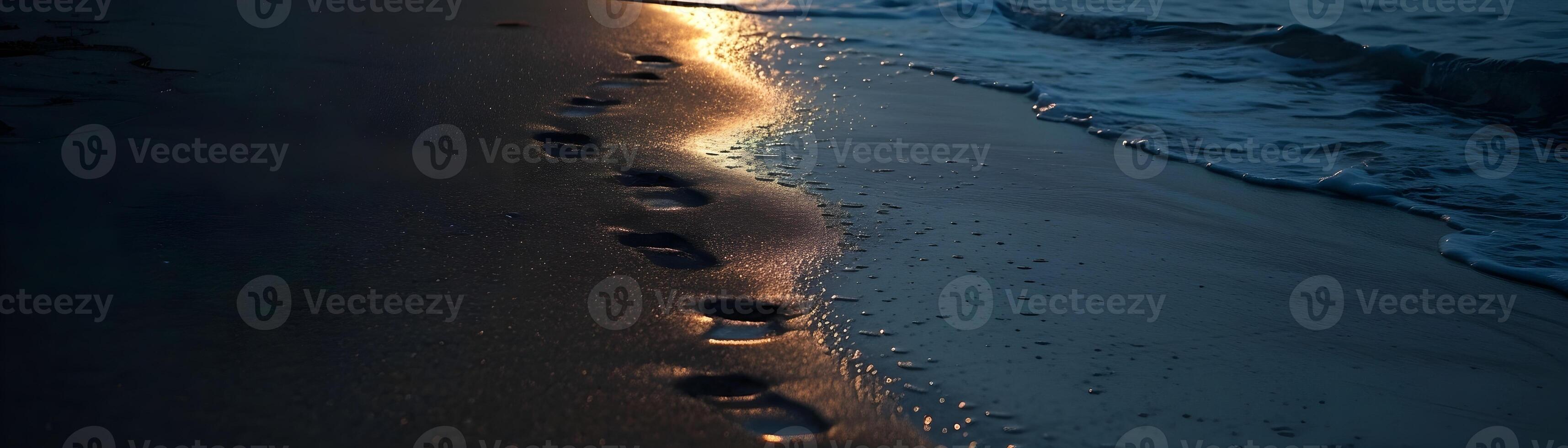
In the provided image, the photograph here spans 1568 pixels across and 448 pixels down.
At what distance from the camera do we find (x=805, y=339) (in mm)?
2137

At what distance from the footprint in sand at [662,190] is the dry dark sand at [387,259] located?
14mm

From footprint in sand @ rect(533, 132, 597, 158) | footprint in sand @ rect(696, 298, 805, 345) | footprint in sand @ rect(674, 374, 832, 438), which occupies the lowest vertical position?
footprint in sand @ rect(674, 374, 832, 438)

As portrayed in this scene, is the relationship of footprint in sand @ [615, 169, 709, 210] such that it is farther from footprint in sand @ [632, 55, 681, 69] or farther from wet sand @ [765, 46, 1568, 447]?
footprint in sand @ [632, 55, 681, 69]

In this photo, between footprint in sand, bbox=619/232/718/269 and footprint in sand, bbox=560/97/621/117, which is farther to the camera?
footprint in sand, bbox=560/97/621/117

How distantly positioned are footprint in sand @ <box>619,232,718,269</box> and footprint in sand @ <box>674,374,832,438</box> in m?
0.59

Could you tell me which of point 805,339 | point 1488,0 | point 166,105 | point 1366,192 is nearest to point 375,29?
point 166,105

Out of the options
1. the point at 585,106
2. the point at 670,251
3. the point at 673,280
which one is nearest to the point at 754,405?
the point at 673,280

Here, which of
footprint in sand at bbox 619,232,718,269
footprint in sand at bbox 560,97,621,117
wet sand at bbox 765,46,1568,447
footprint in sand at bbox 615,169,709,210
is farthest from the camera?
footprint in sand at bbox 560,97,621,117

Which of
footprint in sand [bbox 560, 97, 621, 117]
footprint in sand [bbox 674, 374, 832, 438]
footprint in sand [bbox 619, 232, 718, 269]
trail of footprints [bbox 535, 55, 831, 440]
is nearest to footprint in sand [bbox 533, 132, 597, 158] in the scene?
trail of footprints [bbox 535, 55, 831, 440]

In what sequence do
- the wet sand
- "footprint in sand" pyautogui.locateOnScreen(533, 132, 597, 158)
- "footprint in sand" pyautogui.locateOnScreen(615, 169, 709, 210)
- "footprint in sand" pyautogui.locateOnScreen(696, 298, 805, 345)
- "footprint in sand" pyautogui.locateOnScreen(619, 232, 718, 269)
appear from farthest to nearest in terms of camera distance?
"footprint in sand" pyautogui.locateOnScreen(533, 132, 597, 158) < "footprint in sand" pyautogui.locateOnScreen(615, 169, 709, 210) < "footprint in sand" pyautogui.locateOnScreen(619, 232, 718, 269) < "footprint in sand" pyautogui.locateOnScreen(696, 298, 805, 345) < the wet sand

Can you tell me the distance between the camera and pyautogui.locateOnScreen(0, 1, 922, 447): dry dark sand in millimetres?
1772

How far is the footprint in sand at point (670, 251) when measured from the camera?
250 cm

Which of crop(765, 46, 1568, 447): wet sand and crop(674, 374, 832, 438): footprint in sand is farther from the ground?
crop(765, 46, 1568, 447): wet sand

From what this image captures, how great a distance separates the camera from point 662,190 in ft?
10.0
